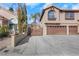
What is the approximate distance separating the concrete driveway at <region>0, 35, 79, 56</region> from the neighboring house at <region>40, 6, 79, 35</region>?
0.61ft

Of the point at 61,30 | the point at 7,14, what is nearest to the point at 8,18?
the point at 7,14

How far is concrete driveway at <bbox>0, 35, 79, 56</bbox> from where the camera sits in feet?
34.6

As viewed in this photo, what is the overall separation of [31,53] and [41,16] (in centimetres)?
103

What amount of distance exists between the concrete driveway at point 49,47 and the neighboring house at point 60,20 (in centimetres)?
19

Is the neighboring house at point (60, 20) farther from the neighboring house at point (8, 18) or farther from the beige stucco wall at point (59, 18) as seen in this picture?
the neighboring house at point (8, 18)

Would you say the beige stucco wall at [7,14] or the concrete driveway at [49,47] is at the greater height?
the beige stucco wall at [7,14]

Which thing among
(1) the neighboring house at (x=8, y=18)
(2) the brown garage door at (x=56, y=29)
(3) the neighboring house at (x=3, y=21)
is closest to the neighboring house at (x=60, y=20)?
(2) the brown garage door at (x=56, y=29)

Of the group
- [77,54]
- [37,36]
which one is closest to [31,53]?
[37,36]

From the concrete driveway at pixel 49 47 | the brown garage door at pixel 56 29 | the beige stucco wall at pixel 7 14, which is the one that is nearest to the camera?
the concrete driveway at pixel 49 47

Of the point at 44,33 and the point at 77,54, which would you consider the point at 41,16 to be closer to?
the point at 44,33

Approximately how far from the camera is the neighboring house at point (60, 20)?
1062 cm

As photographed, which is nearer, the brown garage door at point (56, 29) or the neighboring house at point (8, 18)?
the neighboring house at point (8, 18)

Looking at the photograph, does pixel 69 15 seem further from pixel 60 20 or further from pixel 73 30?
pixel 73 30

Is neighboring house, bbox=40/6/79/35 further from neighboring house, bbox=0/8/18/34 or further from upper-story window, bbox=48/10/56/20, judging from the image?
neighboring house, bbox=0/8/18/34
